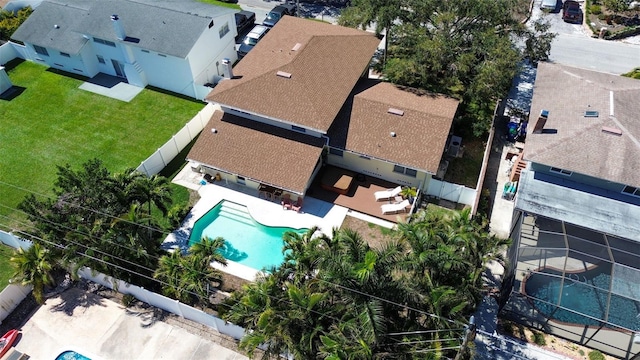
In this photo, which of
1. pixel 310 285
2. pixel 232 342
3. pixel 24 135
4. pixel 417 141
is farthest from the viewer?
pixel 24 135

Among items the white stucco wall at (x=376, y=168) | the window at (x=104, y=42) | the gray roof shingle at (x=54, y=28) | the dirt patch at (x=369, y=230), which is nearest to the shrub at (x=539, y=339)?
the dirt patch at (x=369, y=230)

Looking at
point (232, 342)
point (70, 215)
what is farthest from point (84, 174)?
point (232, 342)

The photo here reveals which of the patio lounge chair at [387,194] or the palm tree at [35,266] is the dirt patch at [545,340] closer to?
the patio lounge chair at [387,194]

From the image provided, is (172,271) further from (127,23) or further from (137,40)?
(127,23)

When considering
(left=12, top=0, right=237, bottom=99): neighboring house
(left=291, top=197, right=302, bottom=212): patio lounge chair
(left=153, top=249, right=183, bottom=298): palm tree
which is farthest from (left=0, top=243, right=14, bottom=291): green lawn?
(left=12, top=0, right=237, bottom=99): neighboring house

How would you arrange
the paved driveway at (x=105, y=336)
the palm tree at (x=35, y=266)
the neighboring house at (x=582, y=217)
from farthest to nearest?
the paved driveway at (x=105, y=336) < the palm tree at (x=35, y=266) < the neighboring house at (x=582, y=217)

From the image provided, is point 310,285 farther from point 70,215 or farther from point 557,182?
point 557,182
